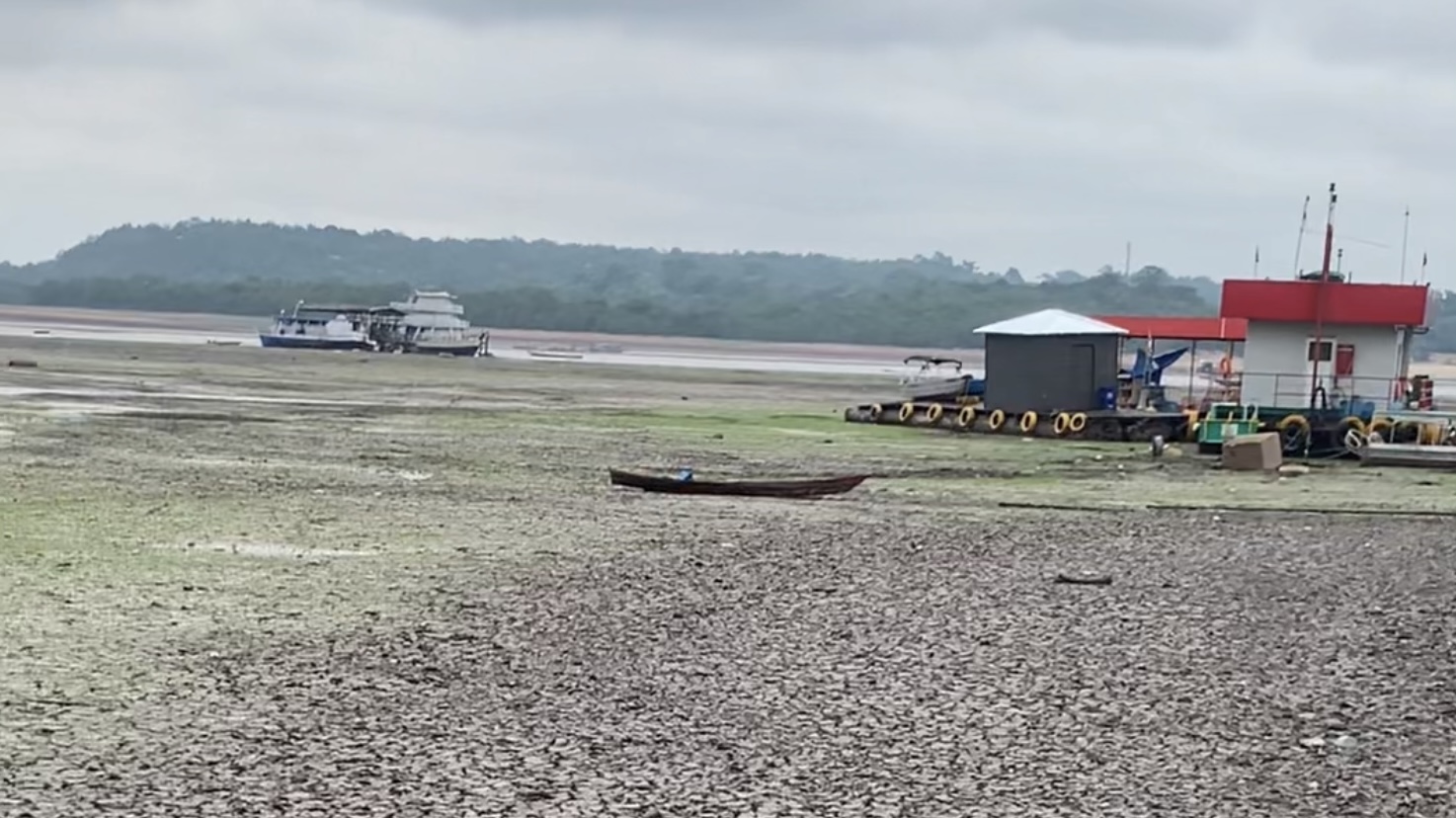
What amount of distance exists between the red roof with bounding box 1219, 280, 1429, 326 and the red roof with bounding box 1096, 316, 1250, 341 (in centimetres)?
568

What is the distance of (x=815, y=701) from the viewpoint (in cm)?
1022

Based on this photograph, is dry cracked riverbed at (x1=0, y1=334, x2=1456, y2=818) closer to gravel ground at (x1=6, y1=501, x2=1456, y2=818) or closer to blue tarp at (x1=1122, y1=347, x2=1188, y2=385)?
gravel ground at (x1=6, y1=501, x2=1456, y2=818)

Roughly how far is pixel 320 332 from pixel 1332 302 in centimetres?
6637

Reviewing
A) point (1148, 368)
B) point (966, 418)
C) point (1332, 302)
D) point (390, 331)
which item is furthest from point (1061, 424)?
point (390, 331)

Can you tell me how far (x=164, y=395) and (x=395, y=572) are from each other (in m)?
29.3

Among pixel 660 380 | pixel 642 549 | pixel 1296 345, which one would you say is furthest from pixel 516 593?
pixel 660 380

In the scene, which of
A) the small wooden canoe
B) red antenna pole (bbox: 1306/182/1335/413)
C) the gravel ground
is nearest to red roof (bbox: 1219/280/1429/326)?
red antenna pole (bbox: 1306/182/1335/413)

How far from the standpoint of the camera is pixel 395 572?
48.1 ft

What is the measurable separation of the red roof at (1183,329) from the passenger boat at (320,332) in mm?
53613

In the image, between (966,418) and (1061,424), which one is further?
(966,418)

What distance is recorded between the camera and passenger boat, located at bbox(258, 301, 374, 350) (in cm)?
9469

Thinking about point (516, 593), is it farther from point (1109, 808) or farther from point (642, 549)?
point (1109, 808)

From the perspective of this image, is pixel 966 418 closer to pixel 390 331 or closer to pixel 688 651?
pixel 688 651

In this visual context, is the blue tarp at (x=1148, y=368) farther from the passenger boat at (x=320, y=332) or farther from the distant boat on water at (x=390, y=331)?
the passenger boat at (x=320, y=332)
